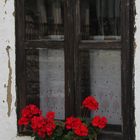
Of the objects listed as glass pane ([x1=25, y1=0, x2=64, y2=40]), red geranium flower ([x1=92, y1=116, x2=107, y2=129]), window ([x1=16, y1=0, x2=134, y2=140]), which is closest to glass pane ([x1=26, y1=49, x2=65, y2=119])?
window ([x1=16, y1=0, x2=134, y2=140])

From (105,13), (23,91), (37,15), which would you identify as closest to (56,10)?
(37,15)

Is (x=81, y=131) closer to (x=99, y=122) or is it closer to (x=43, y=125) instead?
(x=99, y=122)

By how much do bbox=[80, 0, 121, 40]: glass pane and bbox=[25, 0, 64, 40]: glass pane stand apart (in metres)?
0.18

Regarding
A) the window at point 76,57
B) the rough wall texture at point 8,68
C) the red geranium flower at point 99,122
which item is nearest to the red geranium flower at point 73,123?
the red geranium flower at point 99,122

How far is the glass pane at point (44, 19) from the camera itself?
3104 mm

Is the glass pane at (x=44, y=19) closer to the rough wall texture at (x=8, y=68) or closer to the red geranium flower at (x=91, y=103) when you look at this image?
the rough wall texture at (x=8, y=68)

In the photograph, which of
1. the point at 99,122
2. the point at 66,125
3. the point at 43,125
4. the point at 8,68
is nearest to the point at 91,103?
the point at 99,122

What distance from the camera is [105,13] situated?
2980 millimetres

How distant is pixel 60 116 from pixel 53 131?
0.87ft

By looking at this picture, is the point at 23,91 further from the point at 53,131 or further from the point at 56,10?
the point at 56,10

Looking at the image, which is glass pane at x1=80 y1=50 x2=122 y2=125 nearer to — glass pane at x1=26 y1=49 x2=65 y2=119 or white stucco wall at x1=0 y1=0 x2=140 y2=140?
glass pane at x1=26 y1=49 x2=65 y2=119

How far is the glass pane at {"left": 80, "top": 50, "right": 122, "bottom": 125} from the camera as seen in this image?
116 inches

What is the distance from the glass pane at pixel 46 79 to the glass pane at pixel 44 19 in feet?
0.39

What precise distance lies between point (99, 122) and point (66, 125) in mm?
241
